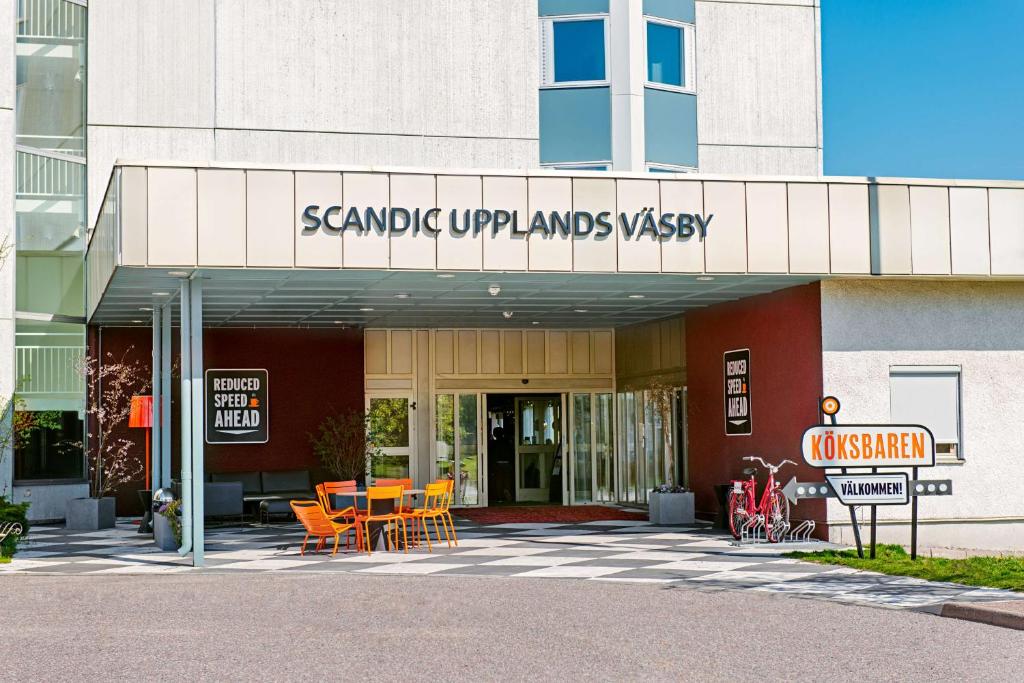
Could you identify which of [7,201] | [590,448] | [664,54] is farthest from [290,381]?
[664,54]

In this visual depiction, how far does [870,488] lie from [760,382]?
3.73m

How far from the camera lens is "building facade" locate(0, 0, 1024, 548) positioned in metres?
15.0

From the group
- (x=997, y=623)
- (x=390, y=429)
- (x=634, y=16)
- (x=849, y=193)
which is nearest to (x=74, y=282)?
(x=390, y=429)

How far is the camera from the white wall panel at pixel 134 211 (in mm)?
13930

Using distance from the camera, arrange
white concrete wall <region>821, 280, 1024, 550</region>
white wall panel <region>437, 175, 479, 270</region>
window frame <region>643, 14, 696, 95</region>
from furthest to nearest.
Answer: window frame <region>643, 14, 696, 95</region> < white concrete wall <region>821, 280, 1024, 550</region> < white wall panel <region>437, 175, 479, 270</region>

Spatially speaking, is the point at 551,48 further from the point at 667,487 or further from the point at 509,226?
the point at 509,226

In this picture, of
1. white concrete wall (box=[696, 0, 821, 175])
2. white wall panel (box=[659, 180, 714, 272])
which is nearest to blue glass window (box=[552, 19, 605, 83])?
white concrete wall (box=[696, 0, 821, 175])

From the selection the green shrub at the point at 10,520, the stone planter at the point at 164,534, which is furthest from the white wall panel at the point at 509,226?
the green shrub at the point at 10,520

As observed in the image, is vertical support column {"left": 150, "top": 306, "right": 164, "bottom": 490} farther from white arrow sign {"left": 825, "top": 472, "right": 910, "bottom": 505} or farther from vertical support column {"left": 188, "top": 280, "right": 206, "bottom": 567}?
white arrow sign {"left": 825, "top": 472, "right": 910, "bottom": 505}

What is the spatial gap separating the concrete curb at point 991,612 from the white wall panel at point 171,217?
328 inches

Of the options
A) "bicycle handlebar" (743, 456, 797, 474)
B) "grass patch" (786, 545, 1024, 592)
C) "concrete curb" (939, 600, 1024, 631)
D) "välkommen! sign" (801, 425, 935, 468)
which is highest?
"välkommen! sign" (801, 425, 935, 468)

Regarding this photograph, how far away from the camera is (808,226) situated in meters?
15.9

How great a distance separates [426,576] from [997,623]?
583 cm

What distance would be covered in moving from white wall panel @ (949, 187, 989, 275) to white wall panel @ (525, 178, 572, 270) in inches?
195
